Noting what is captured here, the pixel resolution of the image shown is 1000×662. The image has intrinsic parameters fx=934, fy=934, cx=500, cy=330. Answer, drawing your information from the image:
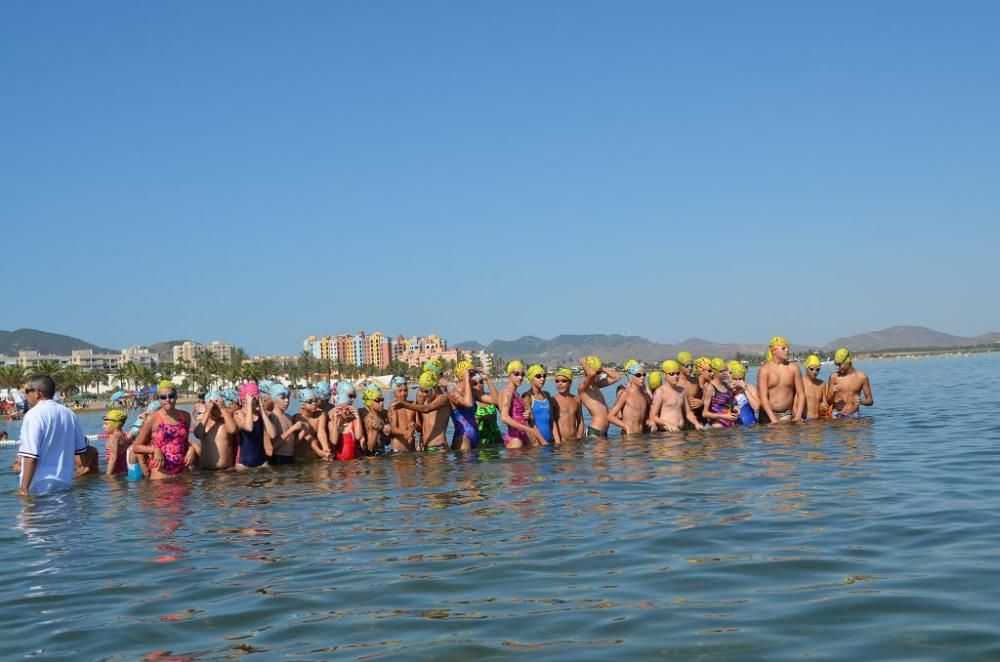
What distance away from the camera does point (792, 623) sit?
5.34 m

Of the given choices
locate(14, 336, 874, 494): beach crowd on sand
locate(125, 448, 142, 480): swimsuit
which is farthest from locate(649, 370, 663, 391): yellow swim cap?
locate(125, 448, 142, 480): swimsuit

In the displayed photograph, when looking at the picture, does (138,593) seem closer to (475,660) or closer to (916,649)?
(475,660)

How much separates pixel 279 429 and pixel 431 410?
2.50 m

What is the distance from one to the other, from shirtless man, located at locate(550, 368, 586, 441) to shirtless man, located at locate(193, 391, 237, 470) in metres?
5.48

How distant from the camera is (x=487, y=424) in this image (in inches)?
660

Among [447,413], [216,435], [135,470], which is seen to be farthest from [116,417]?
[447,413]

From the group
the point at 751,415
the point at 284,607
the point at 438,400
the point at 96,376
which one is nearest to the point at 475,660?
the point at 284,607

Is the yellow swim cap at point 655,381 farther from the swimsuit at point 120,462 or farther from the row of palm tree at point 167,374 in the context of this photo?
the row of palm tree at point 167,374

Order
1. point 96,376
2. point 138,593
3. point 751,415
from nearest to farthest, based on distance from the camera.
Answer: point 138,593 → point 751,415 → point 96,376

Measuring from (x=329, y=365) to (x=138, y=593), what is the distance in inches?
7691

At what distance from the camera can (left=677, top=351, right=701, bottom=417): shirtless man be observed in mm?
17781

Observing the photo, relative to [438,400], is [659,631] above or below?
below

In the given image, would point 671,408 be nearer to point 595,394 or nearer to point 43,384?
point 595,394

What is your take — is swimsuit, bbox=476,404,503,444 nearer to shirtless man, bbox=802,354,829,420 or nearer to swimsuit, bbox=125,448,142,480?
swimsuit, bbox=125,448,142,480
